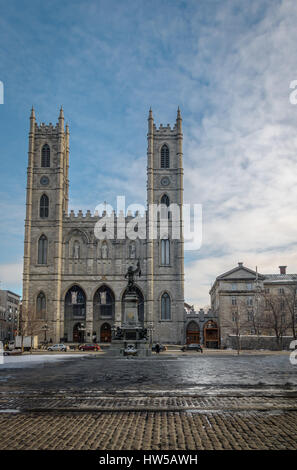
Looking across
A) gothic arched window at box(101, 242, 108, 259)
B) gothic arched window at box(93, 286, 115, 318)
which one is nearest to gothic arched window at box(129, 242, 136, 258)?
gothic arched window at box(101, 242, 108, 259)

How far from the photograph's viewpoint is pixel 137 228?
71562mm

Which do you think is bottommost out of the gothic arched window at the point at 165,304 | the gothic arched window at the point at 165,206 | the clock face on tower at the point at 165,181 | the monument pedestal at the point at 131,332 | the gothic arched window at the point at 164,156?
the monument pedestal at the point at 131,332

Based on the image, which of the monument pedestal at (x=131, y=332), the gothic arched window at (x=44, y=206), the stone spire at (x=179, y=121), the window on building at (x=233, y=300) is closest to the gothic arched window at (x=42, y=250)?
the gothic arched window at (x=44, y=206)

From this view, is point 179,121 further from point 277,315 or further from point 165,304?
point 277,315

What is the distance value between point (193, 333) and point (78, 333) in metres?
17.5

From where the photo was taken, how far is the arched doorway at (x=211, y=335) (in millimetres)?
69125

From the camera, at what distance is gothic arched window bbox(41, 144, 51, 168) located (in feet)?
242

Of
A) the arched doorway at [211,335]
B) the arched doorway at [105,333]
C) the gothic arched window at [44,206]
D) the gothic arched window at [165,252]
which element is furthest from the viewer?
the gothic arched window at [44,206]

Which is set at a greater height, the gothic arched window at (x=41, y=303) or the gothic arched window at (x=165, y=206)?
the gothic arched window at (x=165, y=206)

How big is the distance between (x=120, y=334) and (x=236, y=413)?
29623 millimetres

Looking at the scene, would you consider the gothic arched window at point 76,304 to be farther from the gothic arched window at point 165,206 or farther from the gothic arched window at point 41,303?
the gothic arched window at point 165,206

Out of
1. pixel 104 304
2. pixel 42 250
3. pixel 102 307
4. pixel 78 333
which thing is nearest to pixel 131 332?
pixel 104 304

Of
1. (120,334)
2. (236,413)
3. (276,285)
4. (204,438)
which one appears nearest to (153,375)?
(236,413)

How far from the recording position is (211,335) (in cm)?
7006
